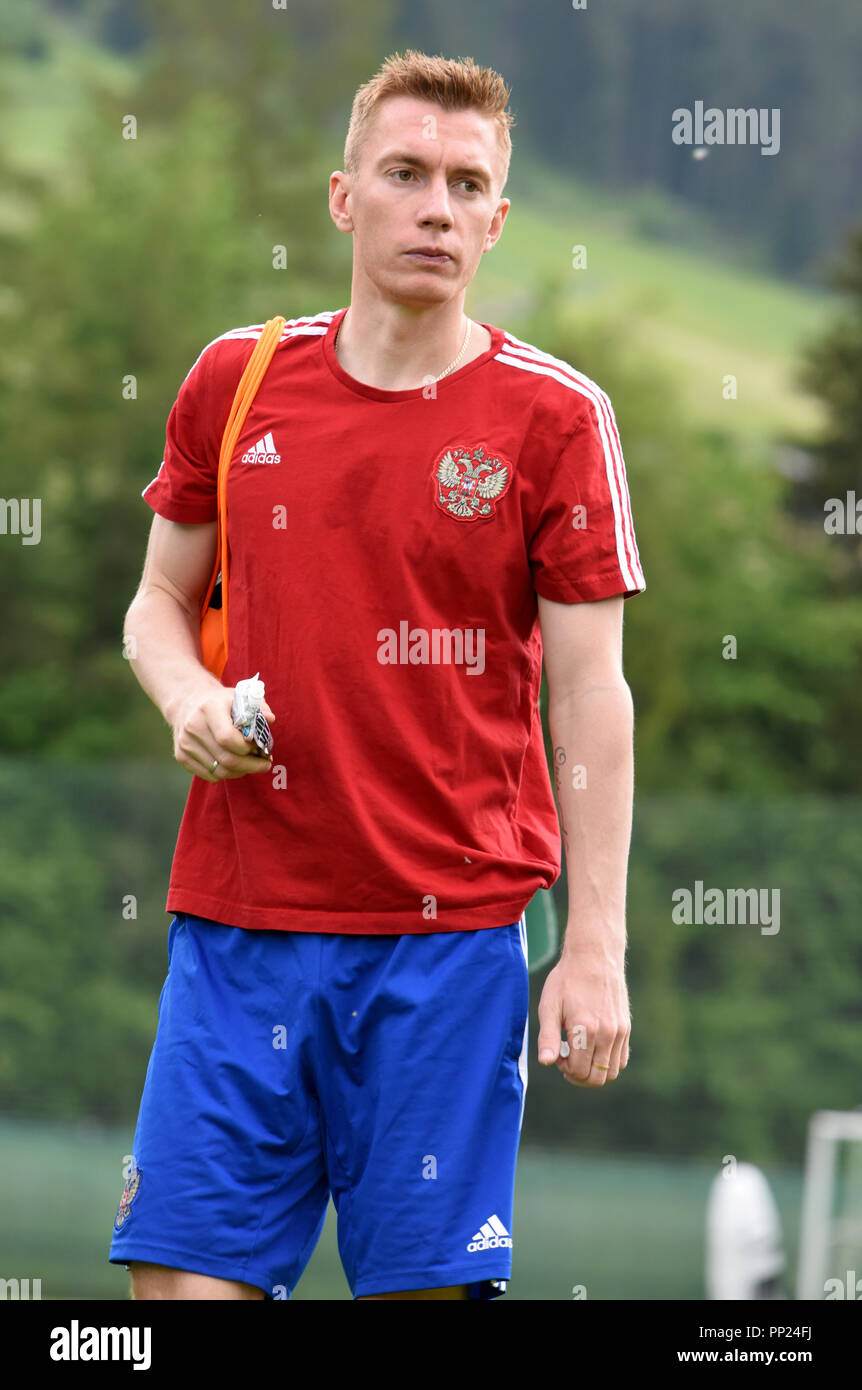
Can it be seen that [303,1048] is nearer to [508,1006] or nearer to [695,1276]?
[508,1006]

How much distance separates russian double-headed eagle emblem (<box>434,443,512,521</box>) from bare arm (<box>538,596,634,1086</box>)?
18cm

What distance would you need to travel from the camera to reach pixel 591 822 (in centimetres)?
257

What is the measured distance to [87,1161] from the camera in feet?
27.0

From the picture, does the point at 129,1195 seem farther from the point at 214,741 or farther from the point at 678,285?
the point at 678,285

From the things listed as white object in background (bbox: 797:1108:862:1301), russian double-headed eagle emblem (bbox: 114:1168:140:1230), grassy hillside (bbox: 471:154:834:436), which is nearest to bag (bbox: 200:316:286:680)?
russian double-headed eagle emblem (bbox: 114:1168:140:1230)

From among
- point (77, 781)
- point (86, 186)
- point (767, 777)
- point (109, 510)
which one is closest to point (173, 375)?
point (109, 510)

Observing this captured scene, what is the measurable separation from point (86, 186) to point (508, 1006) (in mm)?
20642

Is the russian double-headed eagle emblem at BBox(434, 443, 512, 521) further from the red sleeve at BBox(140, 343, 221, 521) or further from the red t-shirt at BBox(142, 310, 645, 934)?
the red sleeve at BBox(140, 343, 221, 521)

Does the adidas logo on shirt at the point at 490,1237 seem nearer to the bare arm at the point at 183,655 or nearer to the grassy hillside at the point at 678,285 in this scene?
the bare arm at the point at 183,655

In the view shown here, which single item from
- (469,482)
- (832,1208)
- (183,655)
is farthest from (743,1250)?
(469,482)

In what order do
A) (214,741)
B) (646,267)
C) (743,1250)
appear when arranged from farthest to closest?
(646,267) < (743,1250) < (214,741)

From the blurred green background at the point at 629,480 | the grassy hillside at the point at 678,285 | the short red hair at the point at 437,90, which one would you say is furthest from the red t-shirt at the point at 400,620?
the grassy hillside at the point at 678,285

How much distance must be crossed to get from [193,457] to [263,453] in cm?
20

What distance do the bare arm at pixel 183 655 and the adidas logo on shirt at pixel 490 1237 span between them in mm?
693
